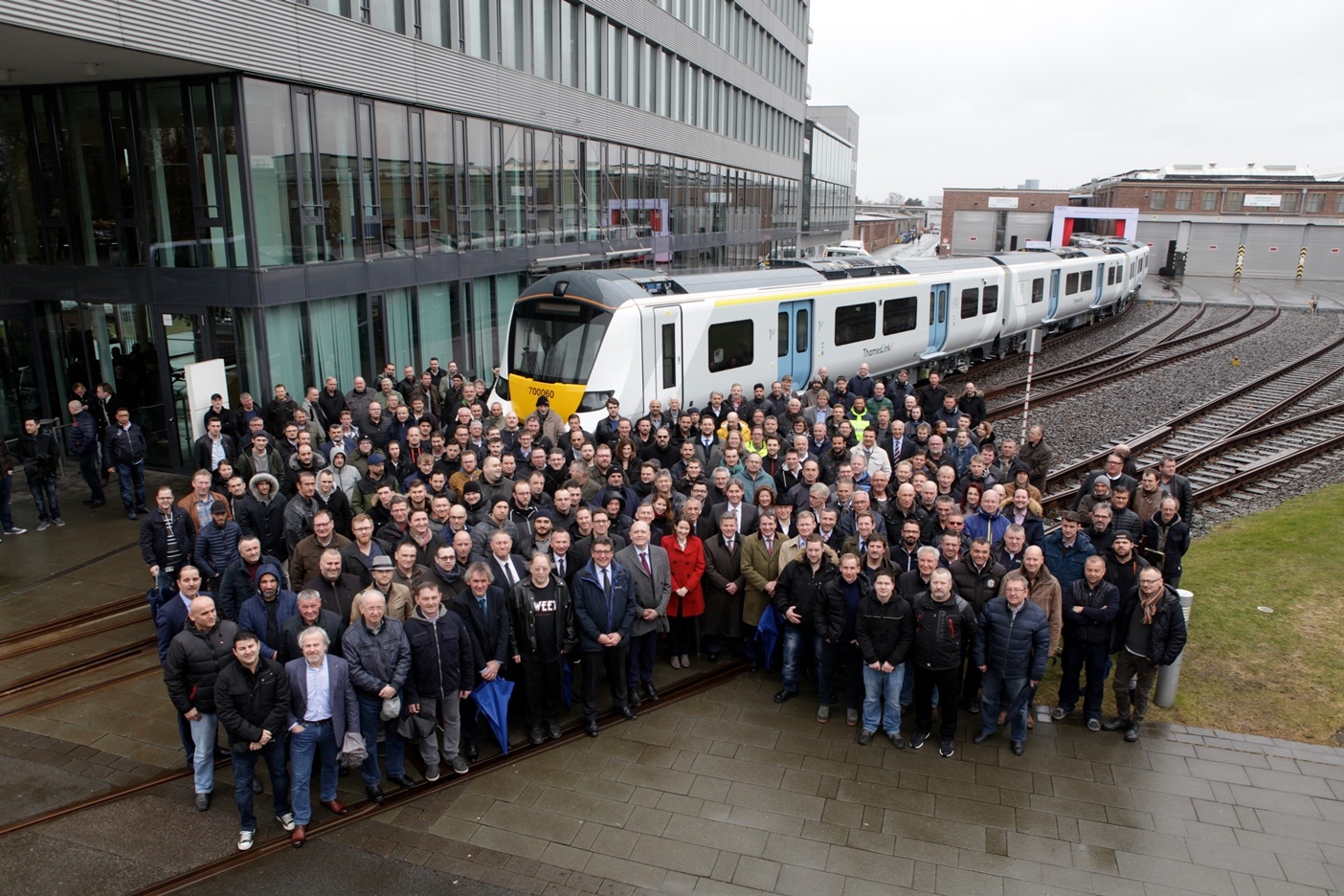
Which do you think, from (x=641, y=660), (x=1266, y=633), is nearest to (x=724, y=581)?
(x=641, y=660)

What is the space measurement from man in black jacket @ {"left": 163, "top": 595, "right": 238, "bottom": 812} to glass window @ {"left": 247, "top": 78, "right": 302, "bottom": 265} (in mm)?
9456

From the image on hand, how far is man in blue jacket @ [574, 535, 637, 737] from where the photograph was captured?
7.69 m

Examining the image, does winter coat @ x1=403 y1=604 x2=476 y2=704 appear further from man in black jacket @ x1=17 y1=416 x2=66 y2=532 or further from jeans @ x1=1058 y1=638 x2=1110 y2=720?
man in black jacket @ x1=17 y1=416 x2=66 y2=532

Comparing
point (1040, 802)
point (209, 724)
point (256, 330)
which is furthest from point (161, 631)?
point (256, 330)

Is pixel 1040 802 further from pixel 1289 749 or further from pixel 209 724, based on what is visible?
pixel 209 724

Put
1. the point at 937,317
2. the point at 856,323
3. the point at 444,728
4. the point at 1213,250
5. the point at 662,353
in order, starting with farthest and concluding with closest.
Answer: the point at 1213,250 → the point at 937,317 → the point at 856,323 → the point at 662,353 → the point at 444,728

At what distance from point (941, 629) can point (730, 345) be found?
9.56m

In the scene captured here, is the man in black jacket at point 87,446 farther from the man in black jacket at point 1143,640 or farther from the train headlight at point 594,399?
the man in black jacket at point 1143,640

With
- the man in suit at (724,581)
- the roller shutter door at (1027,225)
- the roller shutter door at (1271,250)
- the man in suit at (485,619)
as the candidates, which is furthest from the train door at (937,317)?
the roller shutter door at (1027,225)

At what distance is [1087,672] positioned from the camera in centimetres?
777

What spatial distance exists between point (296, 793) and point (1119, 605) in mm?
6484

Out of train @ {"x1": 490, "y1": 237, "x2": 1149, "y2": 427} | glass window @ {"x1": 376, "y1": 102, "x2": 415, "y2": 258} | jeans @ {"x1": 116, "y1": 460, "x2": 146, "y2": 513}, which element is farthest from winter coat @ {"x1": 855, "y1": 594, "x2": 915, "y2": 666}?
glass window @ {"x1": 376, "y1": 102, "x2": 415, "y2": 258}

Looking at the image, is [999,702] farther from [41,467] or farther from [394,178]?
[394,178]

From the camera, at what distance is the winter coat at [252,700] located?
239 inches
